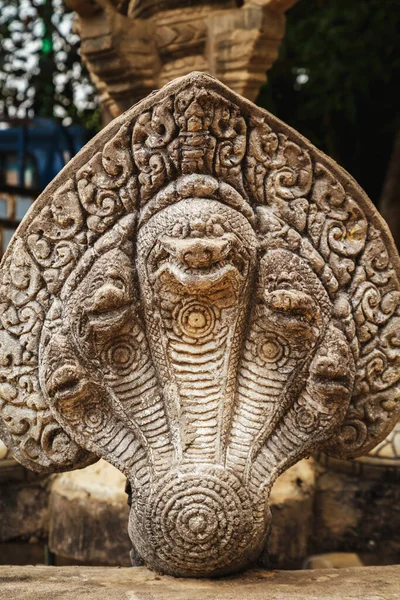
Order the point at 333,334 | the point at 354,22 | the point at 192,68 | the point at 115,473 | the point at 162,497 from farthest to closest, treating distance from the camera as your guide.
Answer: the point at 354,22 → the point at 192,68 → the point at 115,473 → the point at 333,334 → the point at 162,497

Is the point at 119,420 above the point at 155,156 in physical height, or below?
below

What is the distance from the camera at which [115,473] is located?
3758 millimetres

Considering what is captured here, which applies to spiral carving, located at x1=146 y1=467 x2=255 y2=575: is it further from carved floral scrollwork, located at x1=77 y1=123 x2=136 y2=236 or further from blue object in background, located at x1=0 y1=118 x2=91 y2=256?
blue object in background, located at x1=0 y1=118 x2=91 y2=256

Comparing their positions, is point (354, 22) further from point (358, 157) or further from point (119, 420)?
point (119, 420)

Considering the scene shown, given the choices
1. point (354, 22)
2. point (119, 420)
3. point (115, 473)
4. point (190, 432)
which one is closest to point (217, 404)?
point (190, 432)

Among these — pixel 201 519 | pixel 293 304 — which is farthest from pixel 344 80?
pixel 201 519

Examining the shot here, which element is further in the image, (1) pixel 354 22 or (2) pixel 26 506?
(1) pixel 354 22

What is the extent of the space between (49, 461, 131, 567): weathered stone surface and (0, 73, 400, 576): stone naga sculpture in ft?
3.59

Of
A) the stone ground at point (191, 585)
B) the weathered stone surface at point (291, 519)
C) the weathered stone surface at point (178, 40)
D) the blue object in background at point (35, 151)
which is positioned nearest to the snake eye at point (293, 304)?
the stone ground at point (191, 585)

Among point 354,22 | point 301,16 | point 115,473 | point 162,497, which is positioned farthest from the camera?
point 301,16

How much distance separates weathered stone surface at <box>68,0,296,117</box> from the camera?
4453mm

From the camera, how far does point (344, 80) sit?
22.6ft

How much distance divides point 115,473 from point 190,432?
141cm

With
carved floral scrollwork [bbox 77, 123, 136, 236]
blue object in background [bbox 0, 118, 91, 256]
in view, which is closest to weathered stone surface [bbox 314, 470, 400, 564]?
carved floral scrollwork [bbox 77, 123, 136, 236]
